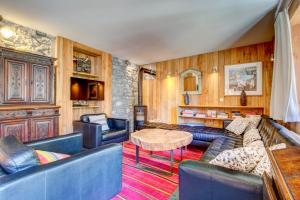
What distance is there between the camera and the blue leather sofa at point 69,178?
1.02 metres

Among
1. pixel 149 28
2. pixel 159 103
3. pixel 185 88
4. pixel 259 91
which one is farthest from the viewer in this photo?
pixel 159 103

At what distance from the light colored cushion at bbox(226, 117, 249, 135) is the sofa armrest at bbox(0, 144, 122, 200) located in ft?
8.38

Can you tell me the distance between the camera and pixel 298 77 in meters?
2.26

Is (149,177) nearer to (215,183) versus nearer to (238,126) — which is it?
(215,183)

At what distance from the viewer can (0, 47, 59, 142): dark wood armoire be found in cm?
257

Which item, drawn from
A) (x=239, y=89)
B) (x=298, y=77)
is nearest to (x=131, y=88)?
(x=239, y=89)

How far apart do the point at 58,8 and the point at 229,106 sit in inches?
171

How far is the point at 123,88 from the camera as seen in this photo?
17.5 feet

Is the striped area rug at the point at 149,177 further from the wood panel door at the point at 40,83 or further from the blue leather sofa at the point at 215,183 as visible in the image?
the wood panel door at the point at 40,83

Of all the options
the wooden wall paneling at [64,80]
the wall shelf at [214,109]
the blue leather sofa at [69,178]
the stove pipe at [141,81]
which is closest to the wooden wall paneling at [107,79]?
the wooden wall paneling at [64,80]

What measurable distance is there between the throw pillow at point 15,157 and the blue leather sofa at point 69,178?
6cm

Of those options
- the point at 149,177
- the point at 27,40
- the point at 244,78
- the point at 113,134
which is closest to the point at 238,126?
the point at 244,78

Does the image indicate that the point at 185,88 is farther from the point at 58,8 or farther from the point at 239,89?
the point at 58,8

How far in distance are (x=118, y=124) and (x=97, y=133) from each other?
2.75ft
